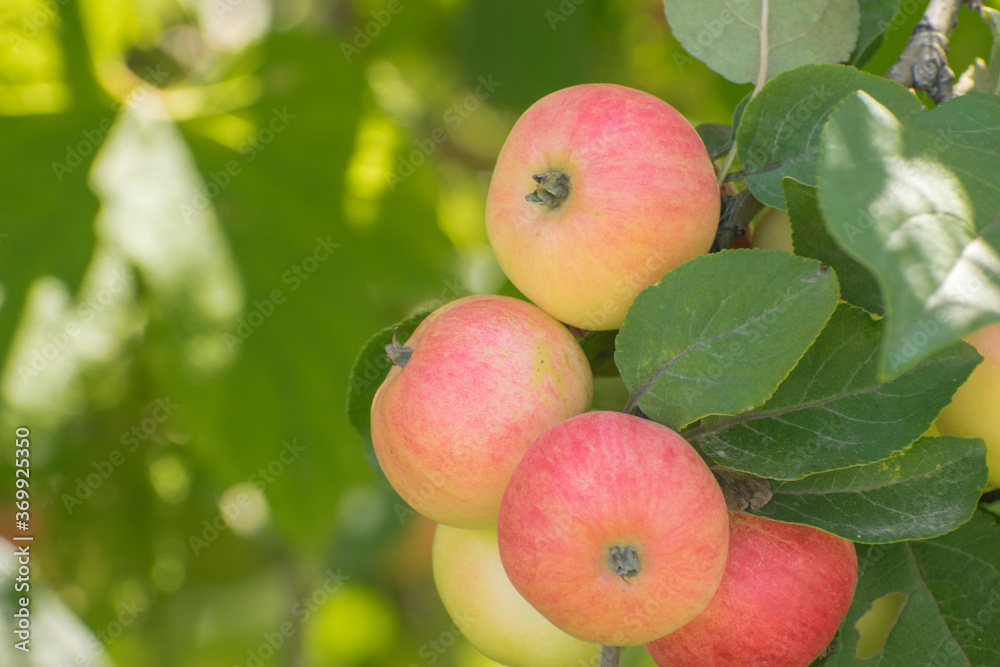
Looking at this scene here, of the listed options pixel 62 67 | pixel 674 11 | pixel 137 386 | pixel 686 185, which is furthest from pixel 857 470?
pixel 62 67

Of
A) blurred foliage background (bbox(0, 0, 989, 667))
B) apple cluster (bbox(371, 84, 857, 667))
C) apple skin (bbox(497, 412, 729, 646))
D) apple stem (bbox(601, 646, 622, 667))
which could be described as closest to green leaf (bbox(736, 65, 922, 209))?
apple cluster (bbox(371, 84, 857, 667))

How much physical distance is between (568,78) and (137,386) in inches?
47.4

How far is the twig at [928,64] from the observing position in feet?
2.73

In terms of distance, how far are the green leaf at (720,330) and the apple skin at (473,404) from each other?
0.23 ft

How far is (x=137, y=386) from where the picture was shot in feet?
4.94

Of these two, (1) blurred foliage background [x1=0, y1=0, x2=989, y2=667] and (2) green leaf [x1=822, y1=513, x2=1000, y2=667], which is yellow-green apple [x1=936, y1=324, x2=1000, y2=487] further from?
(1) blurred foliage background [x1=0, y1=0, x2=989, y2=667]

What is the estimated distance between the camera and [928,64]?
2.73 feet

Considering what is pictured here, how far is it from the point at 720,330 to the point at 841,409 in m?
0.11

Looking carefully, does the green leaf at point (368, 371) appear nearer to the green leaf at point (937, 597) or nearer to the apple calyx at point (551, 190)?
the apple calyx at point (551, 190)

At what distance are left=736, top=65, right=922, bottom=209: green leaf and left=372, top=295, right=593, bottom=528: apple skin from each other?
0.23m

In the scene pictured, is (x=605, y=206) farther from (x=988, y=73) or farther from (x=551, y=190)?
(x=988, y=73)

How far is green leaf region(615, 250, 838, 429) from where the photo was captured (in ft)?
1.81

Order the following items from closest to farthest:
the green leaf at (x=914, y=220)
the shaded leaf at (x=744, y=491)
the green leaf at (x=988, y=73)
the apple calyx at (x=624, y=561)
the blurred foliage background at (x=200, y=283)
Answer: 1. the green leaf at (x=914, y=220)
2. the apple calyx at (x=624, y=561)
3. the shaded leaf at (x=744, y=491)
4. the green leaf at (x=988, y=73)
5. the blurred foliage background at (x=200, y=283)

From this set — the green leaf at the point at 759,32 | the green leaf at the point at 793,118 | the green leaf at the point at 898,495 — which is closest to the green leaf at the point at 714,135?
the green leaf at the point at 759,32
